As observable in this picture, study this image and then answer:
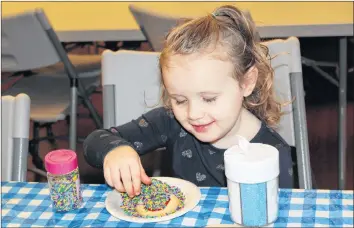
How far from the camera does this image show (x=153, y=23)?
2373 mm

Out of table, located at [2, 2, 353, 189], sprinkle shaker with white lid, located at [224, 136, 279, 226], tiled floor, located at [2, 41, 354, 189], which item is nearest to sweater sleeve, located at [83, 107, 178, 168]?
sprinkle shaker with white lid, located at [224, 136, 279, 226]

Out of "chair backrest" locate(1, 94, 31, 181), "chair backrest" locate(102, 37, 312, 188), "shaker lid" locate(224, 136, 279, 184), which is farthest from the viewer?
"chair backrest" locate(102, 37, 312, 188)

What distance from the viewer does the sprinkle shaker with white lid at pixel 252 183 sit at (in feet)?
3.54

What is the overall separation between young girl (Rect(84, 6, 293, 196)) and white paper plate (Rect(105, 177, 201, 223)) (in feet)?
0.09

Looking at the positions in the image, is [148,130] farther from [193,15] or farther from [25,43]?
[193,15]

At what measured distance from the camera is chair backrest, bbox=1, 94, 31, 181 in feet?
5.10

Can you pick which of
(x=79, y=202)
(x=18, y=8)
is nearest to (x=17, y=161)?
(x=79, y=202)

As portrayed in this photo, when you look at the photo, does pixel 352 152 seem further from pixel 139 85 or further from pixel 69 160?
pixel 69 160

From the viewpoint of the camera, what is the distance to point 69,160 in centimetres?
122

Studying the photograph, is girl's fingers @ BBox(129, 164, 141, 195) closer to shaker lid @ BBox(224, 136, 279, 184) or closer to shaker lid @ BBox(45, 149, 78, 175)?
shaker lid @ BBox(45, 149, 78, 175)

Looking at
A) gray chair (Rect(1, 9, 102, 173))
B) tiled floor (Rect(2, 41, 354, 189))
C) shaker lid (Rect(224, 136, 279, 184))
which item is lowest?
tiled floor (Rect(2, 41, 354, 189))

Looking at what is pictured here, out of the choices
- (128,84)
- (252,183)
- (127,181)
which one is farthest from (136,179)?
(128,84)

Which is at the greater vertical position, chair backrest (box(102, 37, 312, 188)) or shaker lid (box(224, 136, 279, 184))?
shaker lid (box(224, 136, 279, 184))

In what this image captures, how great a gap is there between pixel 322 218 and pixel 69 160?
46 centimetres
